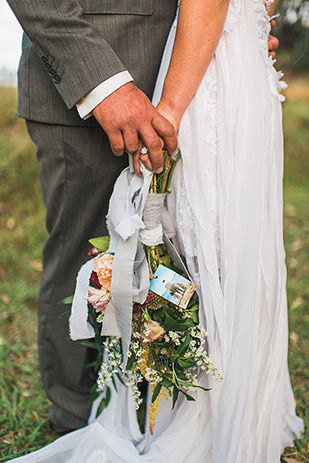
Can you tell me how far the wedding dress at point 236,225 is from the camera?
1178 millimetres

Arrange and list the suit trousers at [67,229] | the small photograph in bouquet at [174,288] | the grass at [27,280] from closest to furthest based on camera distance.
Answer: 1. the small photograph in bouquet at [174,288]
2. the suit trousers at [67,229]
3. the grass at [27,280]

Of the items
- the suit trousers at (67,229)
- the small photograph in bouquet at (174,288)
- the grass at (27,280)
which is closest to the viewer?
the small photograph in bouquet at (174,288)

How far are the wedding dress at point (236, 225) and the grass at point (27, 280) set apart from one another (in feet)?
1.51

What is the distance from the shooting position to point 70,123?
128 centimetres

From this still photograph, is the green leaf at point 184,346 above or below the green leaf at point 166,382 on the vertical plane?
above

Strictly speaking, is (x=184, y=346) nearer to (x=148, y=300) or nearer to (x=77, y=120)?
(x=148, y=300)

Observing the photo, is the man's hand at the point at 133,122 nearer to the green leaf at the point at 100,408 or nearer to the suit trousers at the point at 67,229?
the suit trousers at the point at 67,229

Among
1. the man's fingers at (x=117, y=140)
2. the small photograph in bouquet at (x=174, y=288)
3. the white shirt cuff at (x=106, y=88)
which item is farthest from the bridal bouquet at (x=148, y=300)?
the white shirt cuff at (x=106, y=88)

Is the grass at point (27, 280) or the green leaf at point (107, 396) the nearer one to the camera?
the green leaf at point (107, 396)

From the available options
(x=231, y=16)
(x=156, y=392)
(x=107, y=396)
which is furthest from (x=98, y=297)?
(x=231, y=16)

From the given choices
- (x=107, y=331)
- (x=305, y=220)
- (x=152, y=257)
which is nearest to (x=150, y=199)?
(x=152, y=257)

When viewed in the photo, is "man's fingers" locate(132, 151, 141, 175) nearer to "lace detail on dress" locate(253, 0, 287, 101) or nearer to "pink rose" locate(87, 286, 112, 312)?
"pink rose" locate(87, 286, 112, 312)

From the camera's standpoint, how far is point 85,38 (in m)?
1.06

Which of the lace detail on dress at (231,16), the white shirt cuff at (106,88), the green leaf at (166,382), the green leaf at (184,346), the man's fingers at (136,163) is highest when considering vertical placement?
the lace detail on dress at (231,16)
